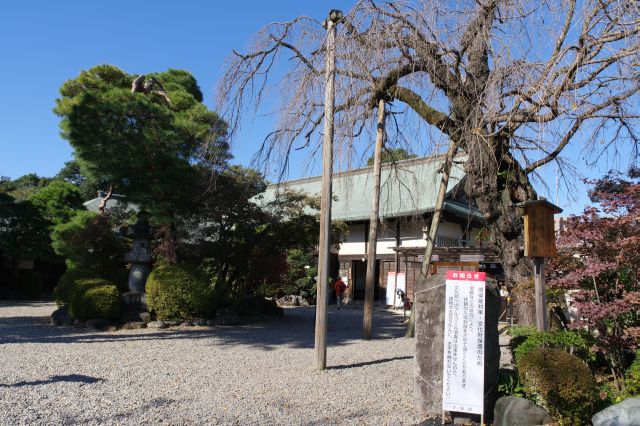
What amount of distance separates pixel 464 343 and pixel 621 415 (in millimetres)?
1408

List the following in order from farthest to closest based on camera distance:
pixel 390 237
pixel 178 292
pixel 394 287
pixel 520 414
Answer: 1. pixel 390 237
2. pixel 394 287
3. pixel 178 292
4. pixel 520 414

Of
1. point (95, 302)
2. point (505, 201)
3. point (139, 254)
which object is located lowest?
point (95, 302)

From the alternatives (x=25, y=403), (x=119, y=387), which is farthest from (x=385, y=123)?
(x=25, y=403)

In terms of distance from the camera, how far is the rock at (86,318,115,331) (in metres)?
11.3

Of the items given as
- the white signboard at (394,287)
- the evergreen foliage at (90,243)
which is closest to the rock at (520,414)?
the evergreen foliage at (90,243)

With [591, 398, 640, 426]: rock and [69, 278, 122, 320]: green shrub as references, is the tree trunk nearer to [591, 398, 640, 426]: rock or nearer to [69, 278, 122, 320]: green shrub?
[591, 398, 640, 426]: rock

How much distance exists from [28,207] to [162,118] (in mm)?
13741

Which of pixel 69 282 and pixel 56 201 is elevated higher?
pixel 56 201

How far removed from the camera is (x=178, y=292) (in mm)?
11852

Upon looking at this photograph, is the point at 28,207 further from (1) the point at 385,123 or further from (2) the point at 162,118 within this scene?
(1) the point at 385,123

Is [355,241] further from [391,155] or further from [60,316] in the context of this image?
[391,155]

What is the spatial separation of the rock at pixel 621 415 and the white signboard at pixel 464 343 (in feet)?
3.30

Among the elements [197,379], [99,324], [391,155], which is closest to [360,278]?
[99,324]

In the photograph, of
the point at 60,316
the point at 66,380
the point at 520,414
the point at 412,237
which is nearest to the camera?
the point at 520,414
